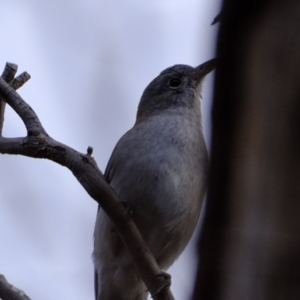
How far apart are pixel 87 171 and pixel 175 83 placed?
6.71 feet

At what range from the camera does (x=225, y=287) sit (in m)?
1.03

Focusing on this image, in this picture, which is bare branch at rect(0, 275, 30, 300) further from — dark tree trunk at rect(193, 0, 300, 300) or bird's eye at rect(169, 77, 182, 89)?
bird's eye at rect(169, 77, 182, 89)

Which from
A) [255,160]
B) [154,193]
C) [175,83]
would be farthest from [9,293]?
[175,83]

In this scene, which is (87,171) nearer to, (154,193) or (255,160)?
(154,193)

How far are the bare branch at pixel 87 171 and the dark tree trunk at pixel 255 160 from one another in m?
1.47

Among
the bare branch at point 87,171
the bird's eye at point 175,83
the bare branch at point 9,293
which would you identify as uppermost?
the bird's eye at point 175,83

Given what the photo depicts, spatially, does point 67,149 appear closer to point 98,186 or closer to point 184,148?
point 98,186

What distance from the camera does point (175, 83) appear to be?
443 centimetres

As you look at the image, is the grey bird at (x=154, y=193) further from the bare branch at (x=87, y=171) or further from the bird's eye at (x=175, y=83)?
the bare branch at (x=87, y=171)

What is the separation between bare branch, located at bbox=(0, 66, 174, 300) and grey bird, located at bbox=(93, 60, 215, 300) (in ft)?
2.10

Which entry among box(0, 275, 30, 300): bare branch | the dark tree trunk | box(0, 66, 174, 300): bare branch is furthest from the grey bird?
the dark tree trunk

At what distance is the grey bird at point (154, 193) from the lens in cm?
341

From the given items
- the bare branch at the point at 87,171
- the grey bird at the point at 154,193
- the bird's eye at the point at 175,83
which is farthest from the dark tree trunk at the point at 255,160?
the bird's eye at the point at 175,83

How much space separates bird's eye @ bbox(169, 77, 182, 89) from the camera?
173 inches
